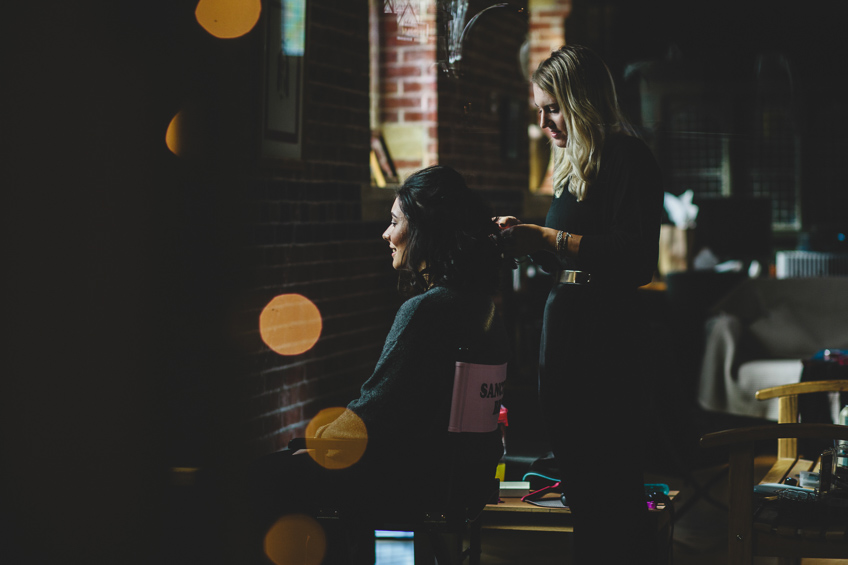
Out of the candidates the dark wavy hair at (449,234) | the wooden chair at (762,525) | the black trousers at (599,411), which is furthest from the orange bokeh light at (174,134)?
the wooden chair at (762,525)

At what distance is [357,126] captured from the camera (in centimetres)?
342

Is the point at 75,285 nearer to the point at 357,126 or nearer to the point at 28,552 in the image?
the point at 28,552

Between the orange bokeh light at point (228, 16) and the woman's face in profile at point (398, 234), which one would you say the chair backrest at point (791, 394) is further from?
the orange bokeh light at point (228, 16)

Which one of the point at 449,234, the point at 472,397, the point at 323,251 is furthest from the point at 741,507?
the point at 323,251

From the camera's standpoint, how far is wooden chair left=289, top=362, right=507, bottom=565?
1928mm

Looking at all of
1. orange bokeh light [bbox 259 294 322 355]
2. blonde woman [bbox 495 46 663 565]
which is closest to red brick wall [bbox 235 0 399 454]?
orange bokeh light [bbox 259 294 322 355]

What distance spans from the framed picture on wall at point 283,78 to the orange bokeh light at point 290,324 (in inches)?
18.4

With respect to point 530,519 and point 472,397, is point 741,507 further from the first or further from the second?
point 472,397

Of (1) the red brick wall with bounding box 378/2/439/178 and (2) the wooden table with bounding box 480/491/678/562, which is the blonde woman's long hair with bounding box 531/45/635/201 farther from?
(1) the red brick wall with bounding box 378/2/439/178

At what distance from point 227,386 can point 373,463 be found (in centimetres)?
80

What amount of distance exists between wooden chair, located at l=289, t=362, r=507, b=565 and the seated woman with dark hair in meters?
0.02

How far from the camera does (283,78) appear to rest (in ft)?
9.33

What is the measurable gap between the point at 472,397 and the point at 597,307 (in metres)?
0.34

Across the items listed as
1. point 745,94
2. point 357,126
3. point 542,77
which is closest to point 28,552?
point 542,77
